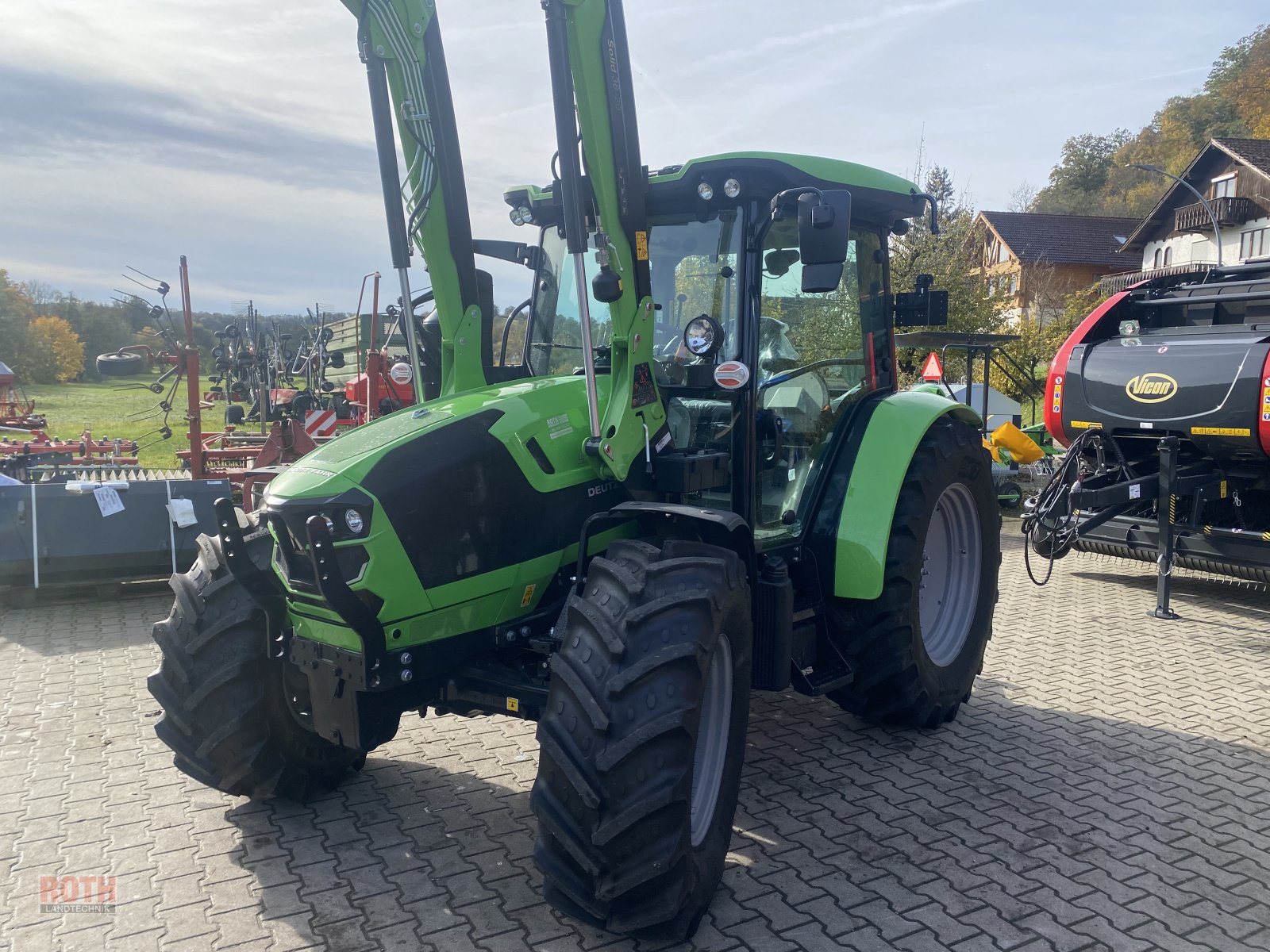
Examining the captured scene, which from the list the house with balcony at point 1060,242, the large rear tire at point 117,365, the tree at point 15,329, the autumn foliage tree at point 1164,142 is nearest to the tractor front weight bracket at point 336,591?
the large rear tire at point 117,365

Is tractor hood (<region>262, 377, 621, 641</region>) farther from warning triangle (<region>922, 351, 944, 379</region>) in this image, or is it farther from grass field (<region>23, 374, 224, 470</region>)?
warning triangle (<region>922, 351, 944, 379</region>)

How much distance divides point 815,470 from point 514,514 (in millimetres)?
1622

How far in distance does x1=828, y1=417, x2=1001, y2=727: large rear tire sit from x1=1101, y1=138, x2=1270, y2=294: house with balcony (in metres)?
31.6

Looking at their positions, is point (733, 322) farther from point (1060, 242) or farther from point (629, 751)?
point (1060, 242)

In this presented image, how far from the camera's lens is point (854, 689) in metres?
4.41

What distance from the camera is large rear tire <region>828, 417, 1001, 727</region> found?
13.9 ft

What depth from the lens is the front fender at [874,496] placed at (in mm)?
4059

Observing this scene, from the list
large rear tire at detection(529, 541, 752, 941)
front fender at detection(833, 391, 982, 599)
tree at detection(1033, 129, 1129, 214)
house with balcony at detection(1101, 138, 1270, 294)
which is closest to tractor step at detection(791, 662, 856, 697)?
front fender at detection(833, 391, 982, 599)

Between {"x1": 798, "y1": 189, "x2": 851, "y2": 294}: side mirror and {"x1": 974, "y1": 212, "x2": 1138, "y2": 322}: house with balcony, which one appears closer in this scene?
{"x1": 798, "y1": 189, "x2": 851, "y2": 294}: side mirror

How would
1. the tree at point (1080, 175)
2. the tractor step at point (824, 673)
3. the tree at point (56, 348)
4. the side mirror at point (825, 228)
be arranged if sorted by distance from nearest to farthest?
1. the side mirror at point (825, 228)
2. the tractor step at point (824, 673)
3. the tree at point (56, 348)
4. the tree at point (1080, 175)

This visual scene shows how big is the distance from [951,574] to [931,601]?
0.21 metres

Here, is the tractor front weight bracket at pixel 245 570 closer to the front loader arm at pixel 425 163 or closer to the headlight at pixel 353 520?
the headlight at pixel 353 520

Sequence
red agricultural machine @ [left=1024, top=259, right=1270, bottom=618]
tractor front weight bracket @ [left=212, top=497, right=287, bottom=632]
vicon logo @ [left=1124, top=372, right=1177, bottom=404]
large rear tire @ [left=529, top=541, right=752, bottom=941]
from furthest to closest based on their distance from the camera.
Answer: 1. vicon logo @ [left=1124, top=372, right=1177, bottom=404]
2. red agricultural machine @ [left=1024, top=259, right=1270, bottom=618]
3. tractor front weight bracket @ [left=212, top=497, right=287, bottom=632]
4. large rear tire @ [left=529, top=541, right=752, bottom=941]

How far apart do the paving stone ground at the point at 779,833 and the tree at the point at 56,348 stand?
85.0 feet
